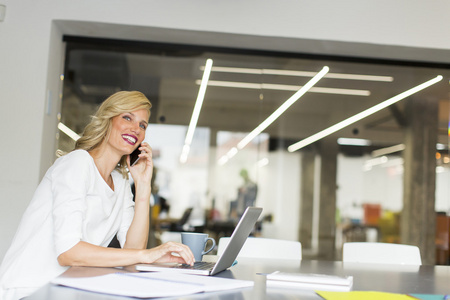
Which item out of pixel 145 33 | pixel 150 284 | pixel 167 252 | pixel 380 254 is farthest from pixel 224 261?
pixel 145 33

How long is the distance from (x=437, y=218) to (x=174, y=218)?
8.40 ft

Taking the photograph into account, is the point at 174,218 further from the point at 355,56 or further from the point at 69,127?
the point at 355,56

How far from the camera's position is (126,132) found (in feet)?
7.15

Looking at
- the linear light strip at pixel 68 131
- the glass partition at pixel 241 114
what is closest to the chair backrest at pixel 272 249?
the glass partition at pixel 241 114

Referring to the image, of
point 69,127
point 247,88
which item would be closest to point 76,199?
point 69,127

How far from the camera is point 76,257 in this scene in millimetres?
1627

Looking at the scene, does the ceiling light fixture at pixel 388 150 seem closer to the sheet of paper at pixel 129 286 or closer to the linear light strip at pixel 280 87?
the linear light strip at pixel 280 87

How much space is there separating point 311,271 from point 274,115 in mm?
2913

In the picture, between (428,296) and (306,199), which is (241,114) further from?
(428,296)

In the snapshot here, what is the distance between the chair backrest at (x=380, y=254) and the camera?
2734mm

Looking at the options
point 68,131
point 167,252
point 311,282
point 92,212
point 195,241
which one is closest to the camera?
point 311,282

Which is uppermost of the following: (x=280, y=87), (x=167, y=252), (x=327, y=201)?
(x=280, y=87)

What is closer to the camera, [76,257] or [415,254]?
[76,257]

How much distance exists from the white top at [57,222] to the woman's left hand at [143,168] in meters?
0.34
